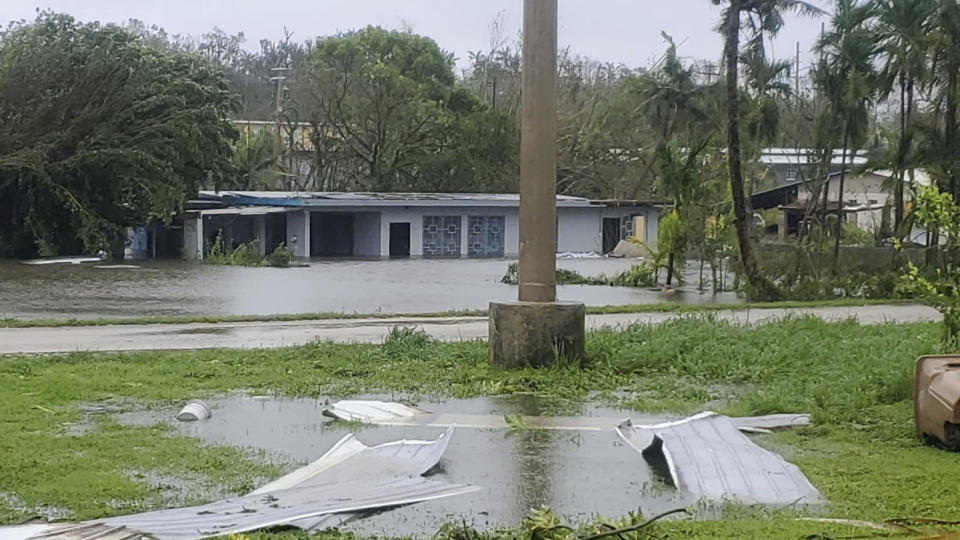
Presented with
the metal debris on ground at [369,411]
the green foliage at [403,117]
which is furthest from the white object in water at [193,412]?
the green foliage at [403,117]

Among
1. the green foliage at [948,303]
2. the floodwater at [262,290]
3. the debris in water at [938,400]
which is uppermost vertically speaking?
the green foliage at [948,303]

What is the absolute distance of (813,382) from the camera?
35.0 ft

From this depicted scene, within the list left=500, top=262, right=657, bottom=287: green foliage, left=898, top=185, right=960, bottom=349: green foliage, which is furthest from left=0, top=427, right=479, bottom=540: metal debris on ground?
left=500, top=262, right=657, bottom=287: green foliage

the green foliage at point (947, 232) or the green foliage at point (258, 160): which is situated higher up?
the green foliage at point (258, 160)

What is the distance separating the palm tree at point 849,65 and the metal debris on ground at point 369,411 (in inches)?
903

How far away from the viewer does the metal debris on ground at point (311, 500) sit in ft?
17.8

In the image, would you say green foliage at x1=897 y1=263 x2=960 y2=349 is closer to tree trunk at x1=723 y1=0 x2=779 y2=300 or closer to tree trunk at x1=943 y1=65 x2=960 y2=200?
tree trunk at x1=723 y1=0 x2=779 y2=300

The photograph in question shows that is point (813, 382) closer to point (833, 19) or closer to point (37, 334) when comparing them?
point (37, 334)

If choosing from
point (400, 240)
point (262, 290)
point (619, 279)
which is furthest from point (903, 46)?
point (400, 240)

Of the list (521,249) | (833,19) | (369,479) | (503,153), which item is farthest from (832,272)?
(503,153)

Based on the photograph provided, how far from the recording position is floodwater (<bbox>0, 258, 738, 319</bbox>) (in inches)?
995

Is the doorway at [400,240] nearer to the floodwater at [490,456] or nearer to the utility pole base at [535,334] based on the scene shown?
Result: the utility pole base at [535,334]

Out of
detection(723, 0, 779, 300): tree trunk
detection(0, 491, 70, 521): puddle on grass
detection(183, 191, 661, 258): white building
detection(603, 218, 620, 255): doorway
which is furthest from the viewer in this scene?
detection(603, 218, 620, 255): doorway

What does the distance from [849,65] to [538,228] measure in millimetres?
23371
